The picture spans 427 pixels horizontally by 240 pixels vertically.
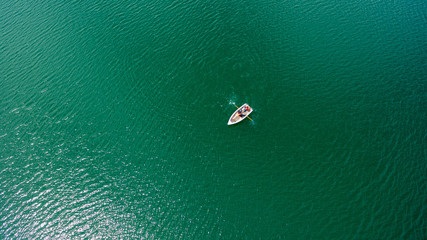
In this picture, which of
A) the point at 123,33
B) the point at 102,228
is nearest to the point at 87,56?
the point at 123,33

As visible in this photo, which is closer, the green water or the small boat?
the green water

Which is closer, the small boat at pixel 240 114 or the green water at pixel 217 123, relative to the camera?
the green water at pixel 217 123

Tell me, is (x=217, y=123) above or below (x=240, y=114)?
above

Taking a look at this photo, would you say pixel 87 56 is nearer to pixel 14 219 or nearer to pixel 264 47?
pixel 14 219

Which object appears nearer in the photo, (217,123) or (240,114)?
(240,114)
